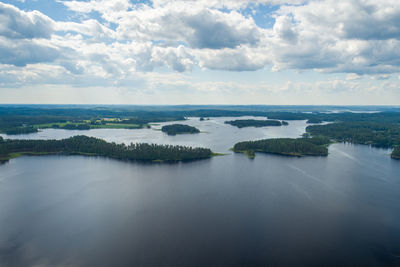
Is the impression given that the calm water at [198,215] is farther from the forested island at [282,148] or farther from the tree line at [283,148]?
the tree line at [283,148]

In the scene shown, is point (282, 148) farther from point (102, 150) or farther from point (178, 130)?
point (178, 130)

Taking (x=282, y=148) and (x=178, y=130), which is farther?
(x=178, y=130)

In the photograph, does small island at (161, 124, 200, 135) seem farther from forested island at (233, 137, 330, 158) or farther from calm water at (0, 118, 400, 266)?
calm water at (0, 118, 400, 266)

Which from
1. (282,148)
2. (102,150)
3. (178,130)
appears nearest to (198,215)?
(102,150)

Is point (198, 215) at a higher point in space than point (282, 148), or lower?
lower

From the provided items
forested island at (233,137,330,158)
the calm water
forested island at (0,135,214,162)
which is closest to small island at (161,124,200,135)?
forested island at (0,135,214,162)

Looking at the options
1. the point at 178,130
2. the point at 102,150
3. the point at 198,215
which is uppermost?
the point at 178,130

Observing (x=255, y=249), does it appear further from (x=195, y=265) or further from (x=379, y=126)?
(x=379, y=126)
